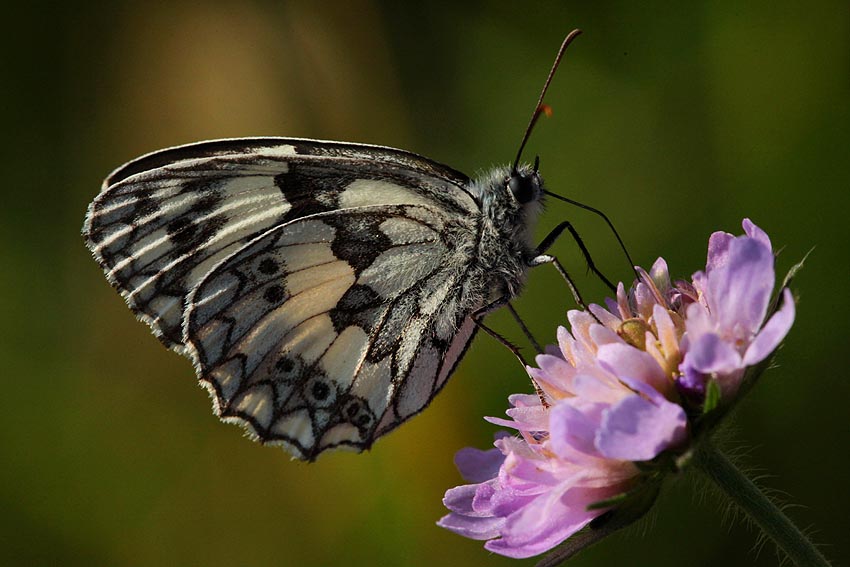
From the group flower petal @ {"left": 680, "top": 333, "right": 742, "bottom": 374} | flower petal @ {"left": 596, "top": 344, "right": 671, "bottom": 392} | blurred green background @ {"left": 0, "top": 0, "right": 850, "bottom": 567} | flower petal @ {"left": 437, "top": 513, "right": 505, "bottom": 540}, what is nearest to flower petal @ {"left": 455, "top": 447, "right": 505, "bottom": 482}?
flower petal @ {"left": 437, "top": 513, "right": 505, "bottom": 540}

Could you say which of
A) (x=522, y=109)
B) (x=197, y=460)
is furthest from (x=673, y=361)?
(x=197, y=460)

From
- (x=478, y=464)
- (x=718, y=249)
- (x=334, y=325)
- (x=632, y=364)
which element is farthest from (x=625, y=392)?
(x=334, y=325)

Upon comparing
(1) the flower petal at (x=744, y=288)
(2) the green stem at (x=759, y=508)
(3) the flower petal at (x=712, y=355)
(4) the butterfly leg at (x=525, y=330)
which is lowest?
(2) the green stem at (x=759, y=508)

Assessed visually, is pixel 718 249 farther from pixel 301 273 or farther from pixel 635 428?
pixel 301 273

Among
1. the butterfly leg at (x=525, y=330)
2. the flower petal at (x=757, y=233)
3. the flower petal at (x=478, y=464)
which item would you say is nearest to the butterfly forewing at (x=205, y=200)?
the butterfly leg at (x=525, y=330)

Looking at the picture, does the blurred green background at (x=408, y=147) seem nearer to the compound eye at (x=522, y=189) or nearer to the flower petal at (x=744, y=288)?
the compound eye at (x=522, y=189)

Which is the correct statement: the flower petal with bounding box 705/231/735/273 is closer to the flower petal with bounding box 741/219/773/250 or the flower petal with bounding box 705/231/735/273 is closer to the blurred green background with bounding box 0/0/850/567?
the flower petal with bounding box 741/219/773/250
